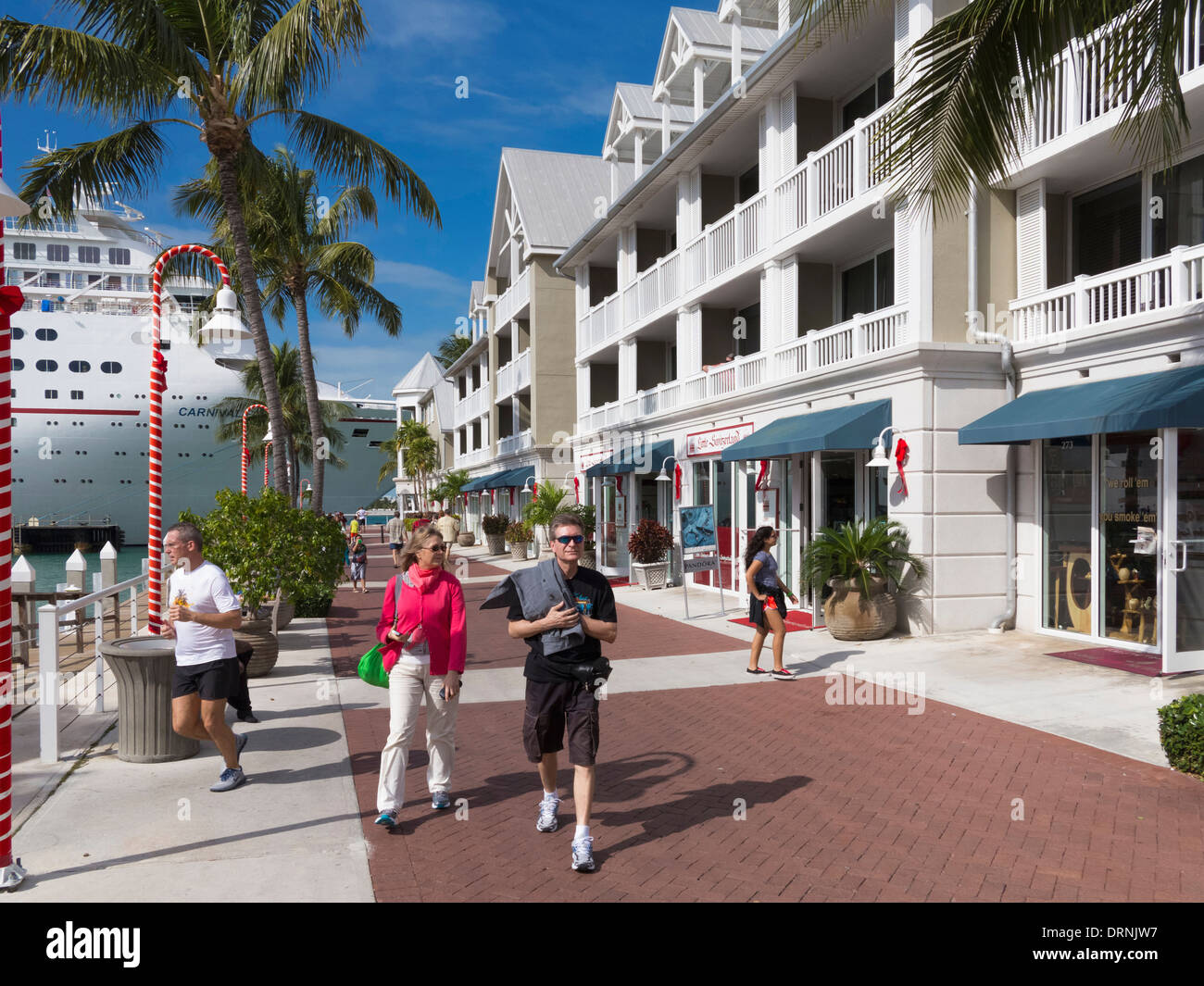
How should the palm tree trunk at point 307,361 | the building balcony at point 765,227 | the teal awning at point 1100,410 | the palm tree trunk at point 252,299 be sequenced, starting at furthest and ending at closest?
the palm tree trunk at point 307,361, the building balcony at point 765,227, the palm tree trunk at point 252,299, the teal awning at point 1100,410

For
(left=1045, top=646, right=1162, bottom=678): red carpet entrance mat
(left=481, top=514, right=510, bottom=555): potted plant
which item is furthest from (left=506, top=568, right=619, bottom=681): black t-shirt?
(left=481, top=514, right=510, bottom=555): potted plant

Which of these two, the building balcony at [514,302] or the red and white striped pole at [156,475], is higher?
the building balcony at [514,302]

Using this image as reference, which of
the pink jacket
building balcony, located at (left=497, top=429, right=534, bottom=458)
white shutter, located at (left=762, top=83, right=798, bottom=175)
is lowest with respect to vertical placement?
the pink jacket

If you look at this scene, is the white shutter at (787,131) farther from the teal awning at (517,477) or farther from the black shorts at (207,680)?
the teal awning at (517,477)

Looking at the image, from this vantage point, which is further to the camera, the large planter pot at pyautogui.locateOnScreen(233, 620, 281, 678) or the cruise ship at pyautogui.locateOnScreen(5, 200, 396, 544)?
the cruise ship at pyautogui.locateOnScreen(5, 200, 396, 544)

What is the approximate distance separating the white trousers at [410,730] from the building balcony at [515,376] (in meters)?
28.5

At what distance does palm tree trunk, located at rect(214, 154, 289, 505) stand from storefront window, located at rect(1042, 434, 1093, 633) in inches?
423

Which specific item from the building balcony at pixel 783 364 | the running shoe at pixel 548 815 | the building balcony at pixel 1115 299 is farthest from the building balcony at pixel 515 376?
the running shoe at pixel 548 815

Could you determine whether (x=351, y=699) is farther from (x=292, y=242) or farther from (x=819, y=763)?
(x=292, y=242)

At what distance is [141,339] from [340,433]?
69.1ft

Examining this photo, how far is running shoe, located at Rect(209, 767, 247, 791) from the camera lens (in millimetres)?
6039

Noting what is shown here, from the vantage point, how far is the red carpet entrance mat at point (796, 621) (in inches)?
526

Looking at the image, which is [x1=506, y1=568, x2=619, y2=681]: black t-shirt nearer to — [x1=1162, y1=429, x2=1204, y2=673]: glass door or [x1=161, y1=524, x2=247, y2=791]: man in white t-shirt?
[x1=161, y1=524, x2=247, y2=791]: man in white t-shirt

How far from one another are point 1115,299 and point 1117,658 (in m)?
4.29
